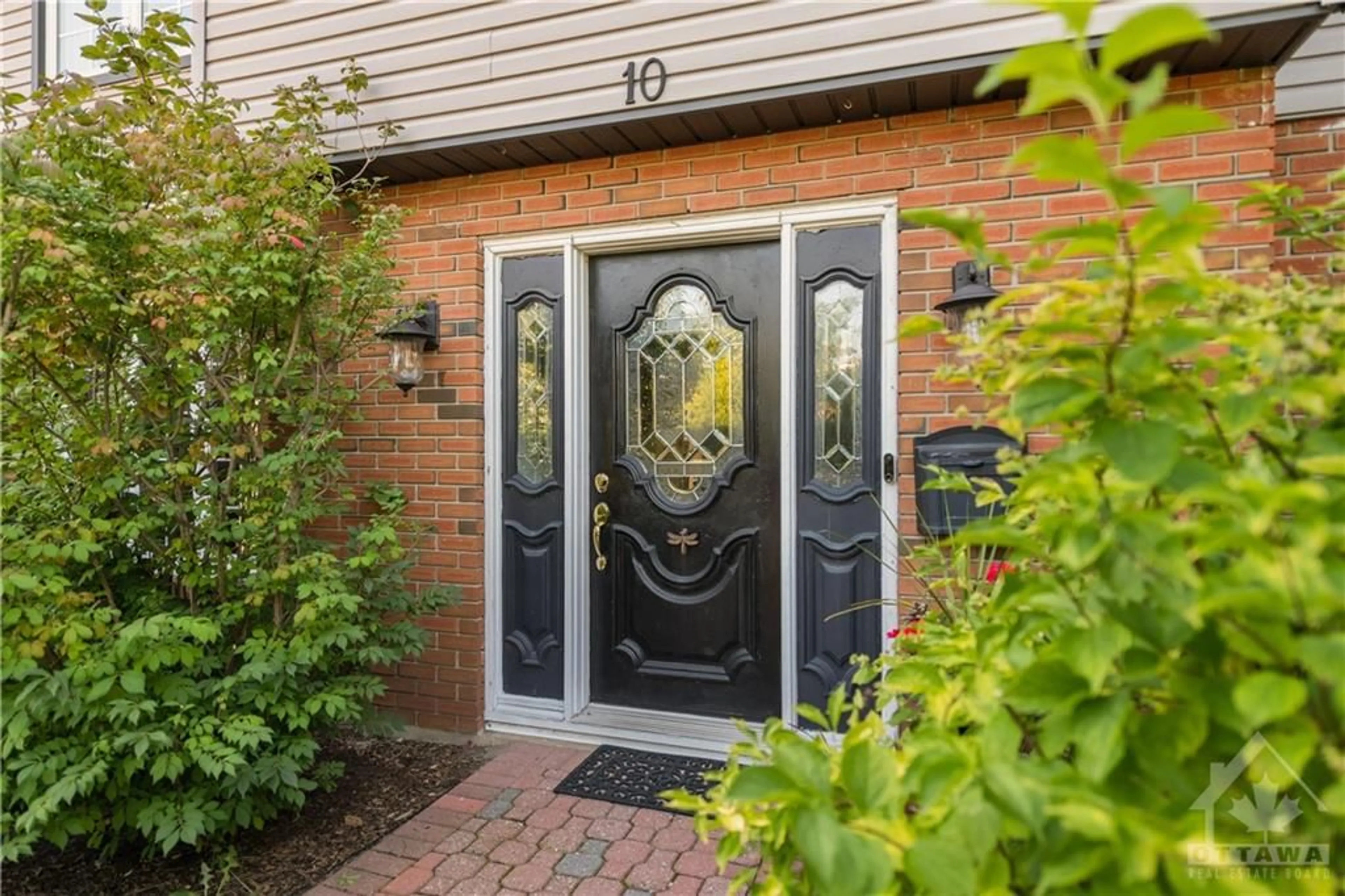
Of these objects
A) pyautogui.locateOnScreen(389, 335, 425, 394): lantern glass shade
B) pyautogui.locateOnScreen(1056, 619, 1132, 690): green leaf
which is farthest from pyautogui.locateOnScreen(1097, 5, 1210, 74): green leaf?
pyautogui.locateOnScreen(389, 335, 425, 394): lantern glass shade

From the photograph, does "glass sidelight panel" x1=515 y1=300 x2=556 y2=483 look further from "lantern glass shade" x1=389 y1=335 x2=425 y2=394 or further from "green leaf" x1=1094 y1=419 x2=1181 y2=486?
"green leaf" x1=1094 y1=419 x2=1181 y2=486

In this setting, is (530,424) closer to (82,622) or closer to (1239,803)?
(82,622)

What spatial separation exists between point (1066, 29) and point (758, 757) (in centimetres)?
88

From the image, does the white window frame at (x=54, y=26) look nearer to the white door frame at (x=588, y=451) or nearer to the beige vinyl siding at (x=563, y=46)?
the beige vinyl siding at (x=563, y=46)

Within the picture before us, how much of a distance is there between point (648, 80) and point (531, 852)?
9.35ft

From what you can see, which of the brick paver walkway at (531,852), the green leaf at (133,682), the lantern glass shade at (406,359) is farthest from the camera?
the lantern glass shade at (406,359)

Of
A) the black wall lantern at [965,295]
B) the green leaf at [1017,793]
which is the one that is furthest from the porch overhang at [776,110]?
the green leaf at [1017,793]

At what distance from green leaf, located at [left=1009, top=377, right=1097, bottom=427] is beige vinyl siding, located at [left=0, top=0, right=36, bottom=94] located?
5733mm

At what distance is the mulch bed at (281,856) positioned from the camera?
2211mm

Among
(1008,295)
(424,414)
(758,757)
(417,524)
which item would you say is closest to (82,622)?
(417,524)

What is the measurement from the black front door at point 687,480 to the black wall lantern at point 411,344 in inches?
29.5

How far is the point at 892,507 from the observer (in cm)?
277

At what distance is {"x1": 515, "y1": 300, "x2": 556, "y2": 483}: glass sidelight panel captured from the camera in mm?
3287

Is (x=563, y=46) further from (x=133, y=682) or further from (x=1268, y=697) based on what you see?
(x=1268, y=697)
